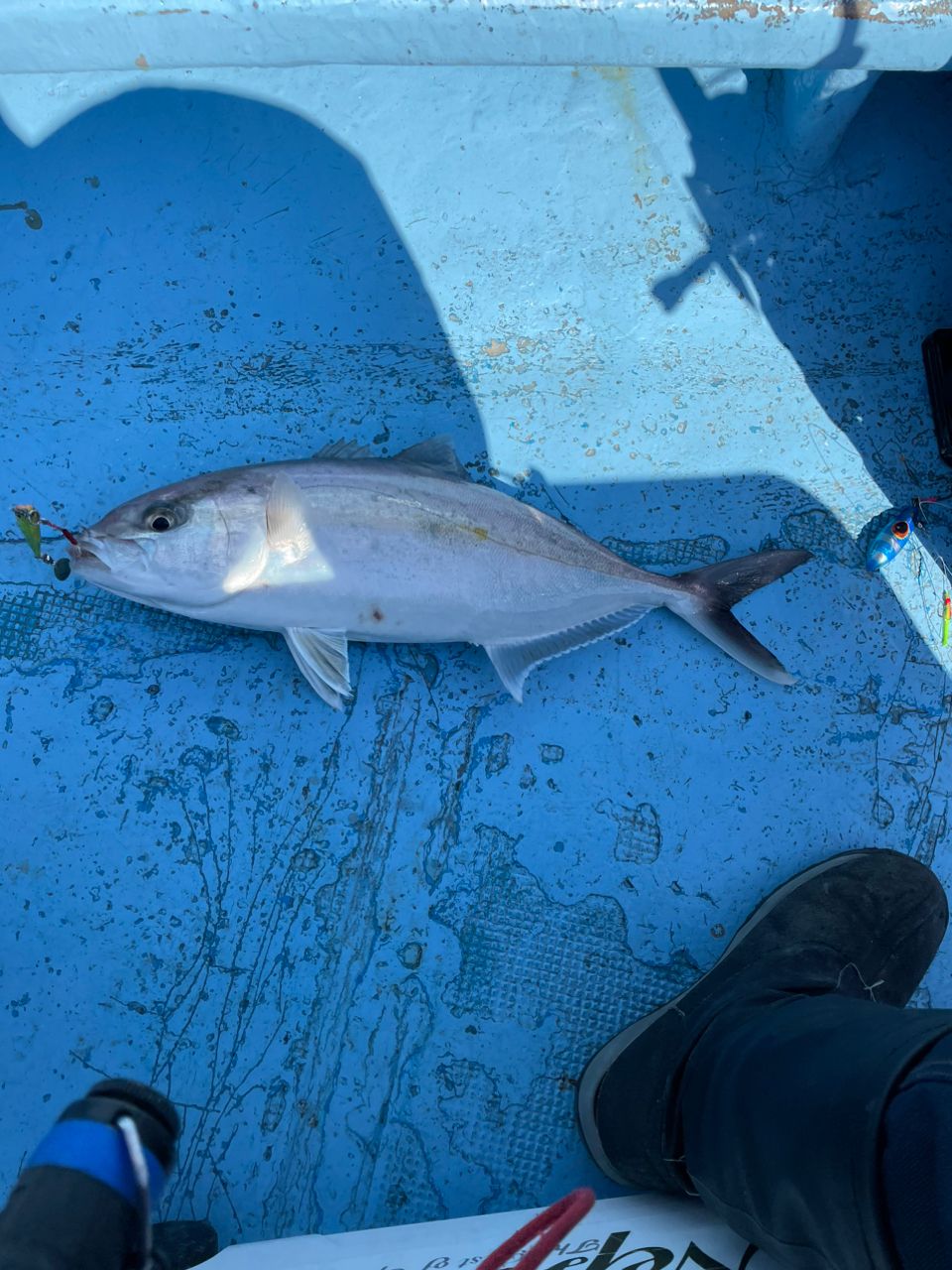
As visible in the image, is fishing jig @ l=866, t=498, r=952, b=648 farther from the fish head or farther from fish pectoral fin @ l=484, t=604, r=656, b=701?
the fish head

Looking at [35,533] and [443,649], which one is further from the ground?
[35,533]

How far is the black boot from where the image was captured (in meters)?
1.23

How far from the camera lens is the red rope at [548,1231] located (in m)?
→ 1.20

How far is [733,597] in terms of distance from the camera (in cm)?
213

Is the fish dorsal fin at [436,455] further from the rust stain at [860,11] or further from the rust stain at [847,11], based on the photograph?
the rust stain at [860,11]

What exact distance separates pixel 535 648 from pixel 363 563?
0.48 meters

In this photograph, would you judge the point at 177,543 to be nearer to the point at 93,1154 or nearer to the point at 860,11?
the point at 93,1154

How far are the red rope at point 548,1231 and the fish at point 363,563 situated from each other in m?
1.08

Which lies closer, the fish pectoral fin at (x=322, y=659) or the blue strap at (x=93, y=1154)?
the blue strap at (x=93, y=1154)

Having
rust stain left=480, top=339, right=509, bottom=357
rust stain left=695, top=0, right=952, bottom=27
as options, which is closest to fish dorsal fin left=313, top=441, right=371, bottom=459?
rust stain left=480, top=339, right=509, bottom=357

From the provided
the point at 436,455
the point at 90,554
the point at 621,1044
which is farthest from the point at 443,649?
the point at 621,1044

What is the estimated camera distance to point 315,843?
2090 mm

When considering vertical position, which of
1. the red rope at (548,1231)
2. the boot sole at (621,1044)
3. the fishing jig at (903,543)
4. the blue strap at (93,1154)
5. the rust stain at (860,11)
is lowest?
the boot sole at (621,1044)

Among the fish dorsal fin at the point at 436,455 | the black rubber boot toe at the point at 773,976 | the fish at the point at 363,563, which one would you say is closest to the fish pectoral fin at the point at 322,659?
the fish at the point at 363,563
